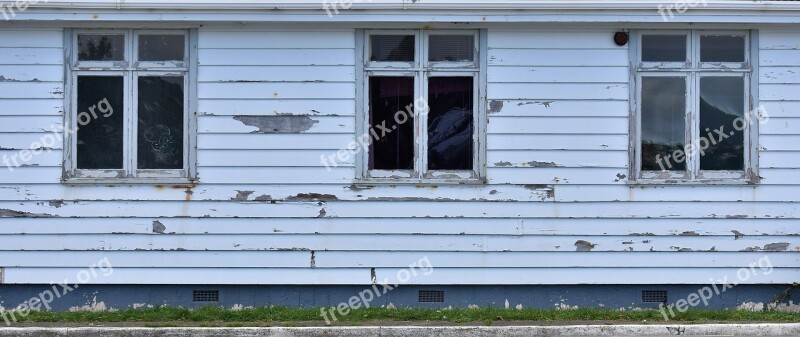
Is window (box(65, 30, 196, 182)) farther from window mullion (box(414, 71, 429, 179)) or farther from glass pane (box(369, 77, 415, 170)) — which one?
window mullion (box(414, 71, 429, 179))

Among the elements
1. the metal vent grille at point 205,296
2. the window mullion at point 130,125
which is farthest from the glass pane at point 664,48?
the window mullion at point 130,125

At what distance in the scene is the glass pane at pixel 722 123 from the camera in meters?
12.7

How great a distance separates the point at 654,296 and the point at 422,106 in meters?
2.99

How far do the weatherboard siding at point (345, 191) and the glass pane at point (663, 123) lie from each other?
0.27 meters

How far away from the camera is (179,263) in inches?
496

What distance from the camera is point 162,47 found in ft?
41.4

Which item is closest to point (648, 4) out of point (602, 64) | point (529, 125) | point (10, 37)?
point (602, 64)

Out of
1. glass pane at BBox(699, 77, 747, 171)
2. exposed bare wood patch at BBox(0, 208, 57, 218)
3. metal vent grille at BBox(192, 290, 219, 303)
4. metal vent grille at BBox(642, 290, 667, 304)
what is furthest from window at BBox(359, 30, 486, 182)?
exposed bare wood patch at BBox(0, 208, 57, 218)

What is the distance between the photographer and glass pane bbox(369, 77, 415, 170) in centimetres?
1263

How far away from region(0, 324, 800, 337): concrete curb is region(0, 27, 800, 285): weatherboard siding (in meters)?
1.11

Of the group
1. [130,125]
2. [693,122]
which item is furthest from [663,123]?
[130,125]

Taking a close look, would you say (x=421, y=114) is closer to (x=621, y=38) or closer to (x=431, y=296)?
(x=431, y=296)

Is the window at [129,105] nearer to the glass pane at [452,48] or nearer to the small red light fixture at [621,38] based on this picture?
the glass pane at [452,48]

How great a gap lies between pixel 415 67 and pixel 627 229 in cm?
262
